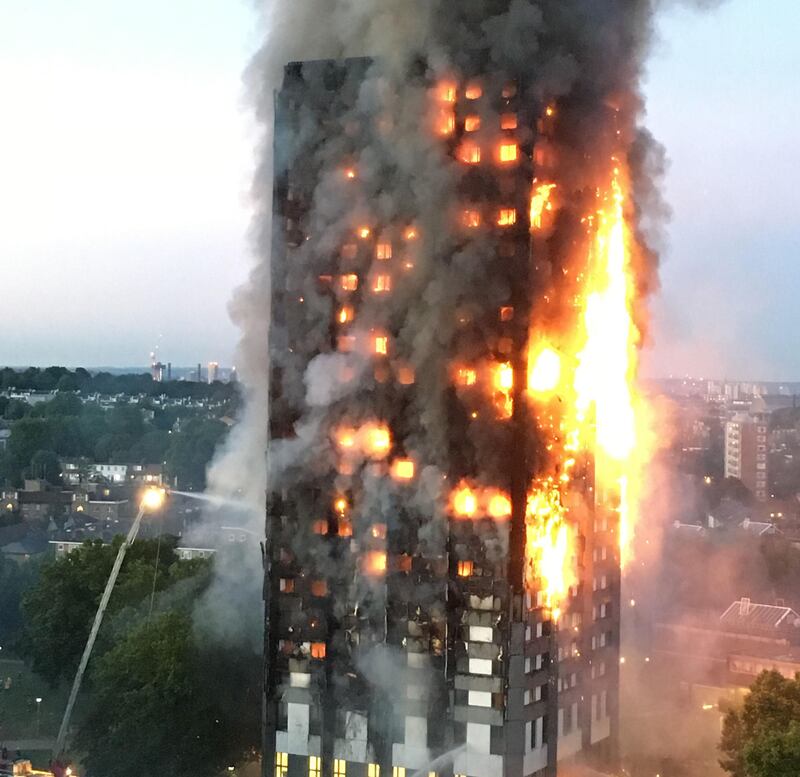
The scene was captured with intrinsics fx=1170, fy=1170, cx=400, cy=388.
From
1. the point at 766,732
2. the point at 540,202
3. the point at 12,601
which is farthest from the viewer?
the point at 12,601

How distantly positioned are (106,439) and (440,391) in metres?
90.6

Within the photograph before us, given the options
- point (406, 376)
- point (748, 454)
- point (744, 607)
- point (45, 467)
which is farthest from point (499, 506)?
point (45, 467)

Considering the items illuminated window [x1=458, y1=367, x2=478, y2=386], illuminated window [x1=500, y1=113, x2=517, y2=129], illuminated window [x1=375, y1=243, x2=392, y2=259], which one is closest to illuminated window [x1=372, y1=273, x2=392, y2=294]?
illuminated window [x1=375, y1=243, x2=392, y2=259]

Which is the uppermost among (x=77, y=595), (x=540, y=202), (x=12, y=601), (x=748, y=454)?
(x=540, y=202)

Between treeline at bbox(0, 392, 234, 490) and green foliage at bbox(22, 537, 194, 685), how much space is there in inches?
1659

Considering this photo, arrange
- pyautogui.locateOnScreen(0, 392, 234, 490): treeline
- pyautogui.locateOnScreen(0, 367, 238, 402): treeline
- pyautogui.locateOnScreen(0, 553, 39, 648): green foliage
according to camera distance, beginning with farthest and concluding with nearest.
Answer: pyautogui.locateOnScreen(0, 367, 238, 402): treeline → pyautogui.locateOnScreen(0, 392, 234, 490): treeline → pyautogui.locateOnScreen(0, 553, 39, 648): green foliage

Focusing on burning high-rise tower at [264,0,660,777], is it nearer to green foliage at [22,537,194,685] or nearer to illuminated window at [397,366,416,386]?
illuminated window at [397,366,416,386]

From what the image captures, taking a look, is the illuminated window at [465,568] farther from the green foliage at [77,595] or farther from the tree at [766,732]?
the green foliage at [77,595]

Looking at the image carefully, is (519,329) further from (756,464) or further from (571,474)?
(756,464)

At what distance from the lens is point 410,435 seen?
112 feet

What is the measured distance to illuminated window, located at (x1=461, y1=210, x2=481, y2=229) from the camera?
3344cm

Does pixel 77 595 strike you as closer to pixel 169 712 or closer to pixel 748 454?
pixel 169 712

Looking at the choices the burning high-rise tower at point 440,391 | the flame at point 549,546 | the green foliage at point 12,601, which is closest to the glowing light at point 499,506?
the burning high-rise tower at point 440,391

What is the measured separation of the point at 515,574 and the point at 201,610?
51.8 ft
